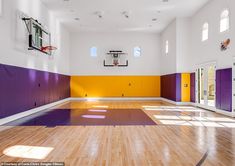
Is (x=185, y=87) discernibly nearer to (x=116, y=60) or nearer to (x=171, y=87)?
(x=171, y=87)

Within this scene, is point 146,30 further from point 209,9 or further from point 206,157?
point 206,157

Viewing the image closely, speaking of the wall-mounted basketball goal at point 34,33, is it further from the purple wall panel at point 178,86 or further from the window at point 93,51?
the purple wall panel at point 178,86

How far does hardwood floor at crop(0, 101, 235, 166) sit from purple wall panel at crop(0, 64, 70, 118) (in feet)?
3.19

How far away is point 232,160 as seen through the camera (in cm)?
318

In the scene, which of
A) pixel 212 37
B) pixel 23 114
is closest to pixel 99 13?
pixel 212 37

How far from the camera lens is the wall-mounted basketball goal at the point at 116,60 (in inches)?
576

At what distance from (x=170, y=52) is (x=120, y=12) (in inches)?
162

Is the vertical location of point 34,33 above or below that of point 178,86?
above

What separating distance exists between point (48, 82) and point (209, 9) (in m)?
8.10

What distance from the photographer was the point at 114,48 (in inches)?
584

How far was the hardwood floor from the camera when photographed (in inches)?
126

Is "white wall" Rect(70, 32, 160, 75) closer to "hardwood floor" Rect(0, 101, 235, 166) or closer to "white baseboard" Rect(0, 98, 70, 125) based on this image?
"white baseboard" Rect(0, 98, 70, 125)

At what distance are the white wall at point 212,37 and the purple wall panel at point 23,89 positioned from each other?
24.1 feet

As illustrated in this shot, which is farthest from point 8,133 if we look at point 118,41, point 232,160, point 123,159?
point 118,41
